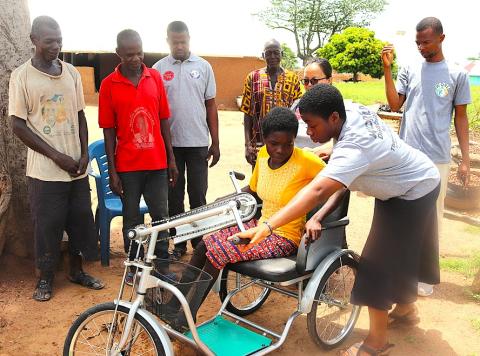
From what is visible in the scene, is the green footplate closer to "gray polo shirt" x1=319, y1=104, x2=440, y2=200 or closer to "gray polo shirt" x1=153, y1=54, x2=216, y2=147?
"gray polo shirt" x1=319, y1=104, x2=440, y2=200

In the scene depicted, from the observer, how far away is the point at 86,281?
13.3 ft

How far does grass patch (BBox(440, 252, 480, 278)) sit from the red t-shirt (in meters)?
2.76

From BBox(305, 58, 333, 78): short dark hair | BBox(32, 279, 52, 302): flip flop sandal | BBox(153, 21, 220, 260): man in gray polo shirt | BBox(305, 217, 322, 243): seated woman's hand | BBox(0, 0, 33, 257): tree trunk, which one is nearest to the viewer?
BBox(305, 217, 322, 243): seated woman's hand

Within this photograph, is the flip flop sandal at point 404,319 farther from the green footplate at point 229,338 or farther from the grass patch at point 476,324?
the green footplate at point 229,338

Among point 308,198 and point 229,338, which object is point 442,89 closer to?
point 308,198

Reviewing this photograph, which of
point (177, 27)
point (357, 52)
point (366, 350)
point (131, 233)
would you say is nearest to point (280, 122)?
point (131, 233)

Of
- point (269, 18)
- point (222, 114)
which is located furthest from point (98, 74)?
point (269, 18)

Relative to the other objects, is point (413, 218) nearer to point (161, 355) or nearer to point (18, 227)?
point (161, 355)

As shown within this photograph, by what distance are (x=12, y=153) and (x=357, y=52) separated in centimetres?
3362

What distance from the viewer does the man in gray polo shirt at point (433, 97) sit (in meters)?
3.69

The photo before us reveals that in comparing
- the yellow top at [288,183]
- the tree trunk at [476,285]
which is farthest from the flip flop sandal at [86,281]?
the tree trunk at [476,285]

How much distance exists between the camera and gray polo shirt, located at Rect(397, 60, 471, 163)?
12.3ft

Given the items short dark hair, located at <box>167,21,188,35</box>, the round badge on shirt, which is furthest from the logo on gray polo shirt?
short dark hair, located at <box>167,21,188,35</box>

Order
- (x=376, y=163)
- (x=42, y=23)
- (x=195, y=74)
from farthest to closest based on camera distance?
(x=195, y=74) → (x=42, y=23) → (x=376, y=163)
